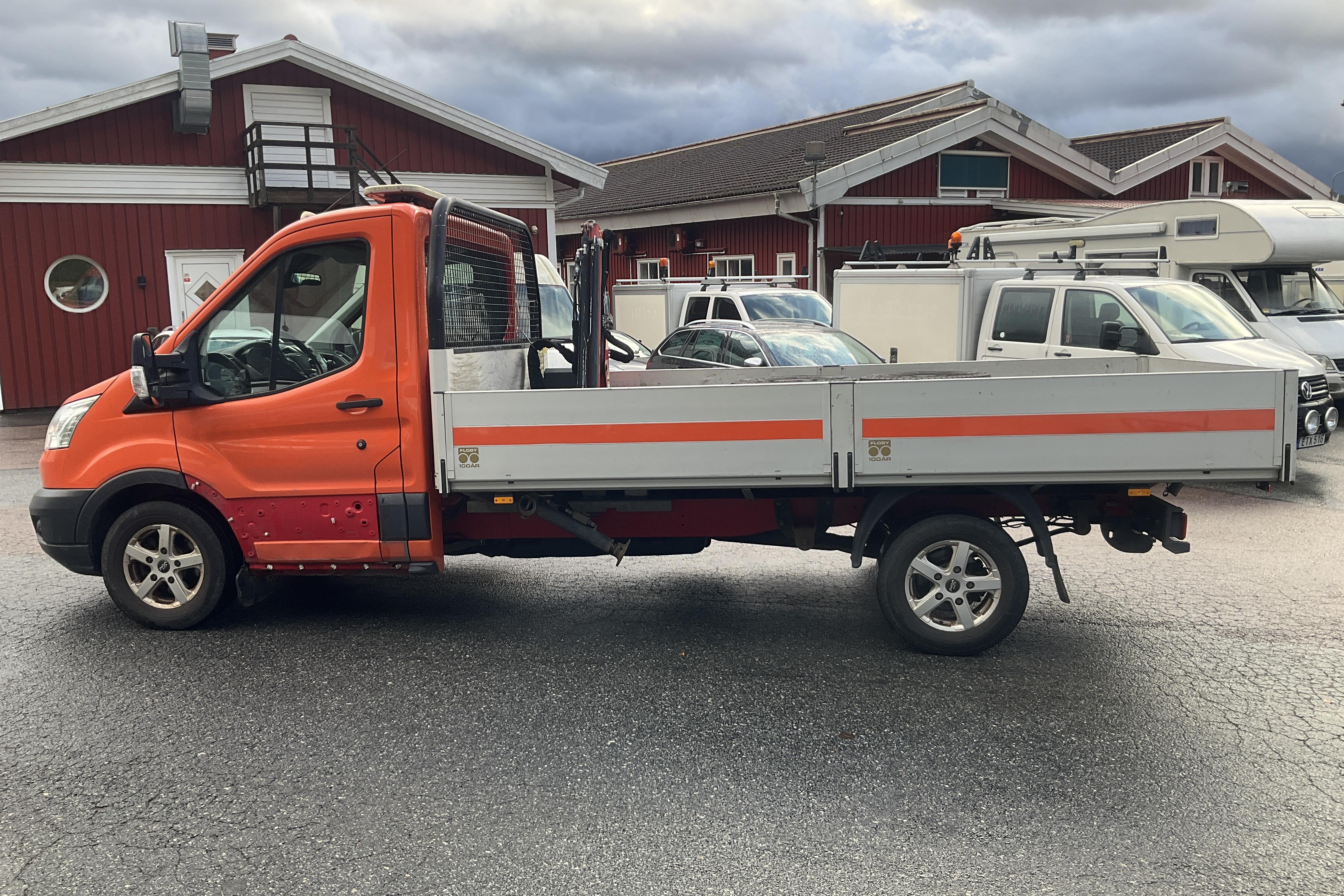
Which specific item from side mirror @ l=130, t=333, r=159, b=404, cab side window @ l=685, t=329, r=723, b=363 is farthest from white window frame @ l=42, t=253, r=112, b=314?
side mirror @ l=130, t=333, r=159, b=404

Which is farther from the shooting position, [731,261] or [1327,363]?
[731,261]

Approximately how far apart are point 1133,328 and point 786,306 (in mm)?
5114

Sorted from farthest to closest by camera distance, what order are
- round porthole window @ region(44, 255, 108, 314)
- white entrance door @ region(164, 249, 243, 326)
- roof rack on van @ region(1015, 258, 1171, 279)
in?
white entrance door @ region(164, 249, 243, 326) < round porthole window @ region(44, 255, 108, 314) < roof rack on van @ region(1015, 258, 1171, 279)

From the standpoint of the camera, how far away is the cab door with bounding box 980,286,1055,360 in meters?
11.6

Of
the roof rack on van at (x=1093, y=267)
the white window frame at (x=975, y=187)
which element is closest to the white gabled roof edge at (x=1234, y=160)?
the white window frame at (x=975, y=187)

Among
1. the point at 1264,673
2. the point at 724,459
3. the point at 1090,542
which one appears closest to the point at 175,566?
the point at 724,459

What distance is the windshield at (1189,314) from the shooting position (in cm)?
1087

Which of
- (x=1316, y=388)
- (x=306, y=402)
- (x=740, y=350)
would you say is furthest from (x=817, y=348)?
(x=306, y=402)

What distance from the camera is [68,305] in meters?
Answer: 17.8

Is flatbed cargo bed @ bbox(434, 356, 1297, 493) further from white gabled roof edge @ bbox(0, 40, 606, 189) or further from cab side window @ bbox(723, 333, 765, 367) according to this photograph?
white gabled roof edge @ bbox(0, 40, 606, 189)

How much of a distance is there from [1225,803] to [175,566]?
17.3 feet

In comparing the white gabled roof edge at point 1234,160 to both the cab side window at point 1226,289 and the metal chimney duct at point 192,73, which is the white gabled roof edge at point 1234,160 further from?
the metal chimney duct at point 192,73

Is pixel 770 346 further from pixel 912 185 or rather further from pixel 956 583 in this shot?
pixel 912 185

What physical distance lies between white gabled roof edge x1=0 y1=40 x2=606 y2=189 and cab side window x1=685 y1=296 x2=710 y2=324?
6.17 m
